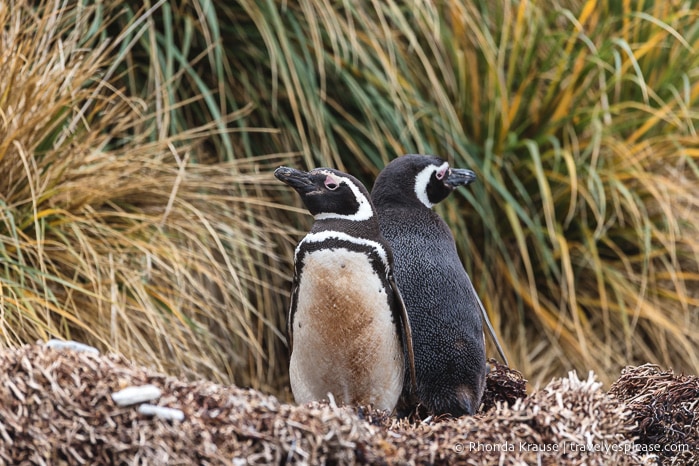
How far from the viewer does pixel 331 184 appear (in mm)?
2051

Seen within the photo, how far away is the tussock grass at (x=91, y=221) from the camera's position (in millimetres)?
2682

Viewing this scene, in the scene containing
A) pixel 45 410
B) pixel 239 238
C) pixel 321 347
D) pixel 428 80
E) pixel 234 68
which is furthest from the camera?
pixel 428 80

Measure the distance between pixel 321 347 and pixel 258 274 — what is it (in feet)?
5.51

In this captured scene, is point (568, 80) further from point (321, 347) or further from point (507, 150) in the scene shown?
point (321, 347)

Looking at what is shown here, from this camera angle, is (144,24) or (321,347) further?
(144,24)

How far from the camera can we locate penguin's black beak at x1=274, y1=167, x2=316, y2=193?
78.8 inches

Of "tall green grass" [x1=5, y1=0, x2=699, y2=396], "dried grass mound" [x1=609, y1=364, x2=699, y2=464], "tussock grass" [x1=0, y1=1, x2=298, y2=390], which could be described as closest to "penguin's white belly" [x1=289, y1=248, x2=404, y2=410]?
"dried grass mound" [x1=609, y1=364, x2=699, y2=464]

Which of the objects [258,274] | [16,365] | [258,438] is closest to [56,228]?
[258,274]

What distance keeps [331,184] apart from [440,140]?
190 cm

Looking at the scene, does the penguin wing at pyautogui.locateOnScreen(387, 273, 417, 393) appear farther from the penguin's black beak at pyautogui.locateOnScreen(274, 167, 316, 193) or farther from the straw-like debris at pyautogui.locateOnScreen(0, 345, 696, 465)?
the straw-like debris at pyautogui.locateOnScreen(0, 345, 696, 465)

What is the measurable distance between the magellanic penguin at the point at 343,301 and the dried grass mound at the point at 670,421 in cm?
52

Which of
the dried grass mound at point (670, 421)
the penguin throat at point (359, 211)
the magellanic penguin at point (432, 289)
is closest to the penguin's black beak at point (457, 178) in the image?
the magellanic penguin at point (432, 289)

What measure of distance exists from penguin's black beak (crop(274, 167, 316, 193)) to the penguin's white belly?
146 millimetres

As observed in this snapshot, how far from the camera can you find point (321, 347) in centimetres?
204
